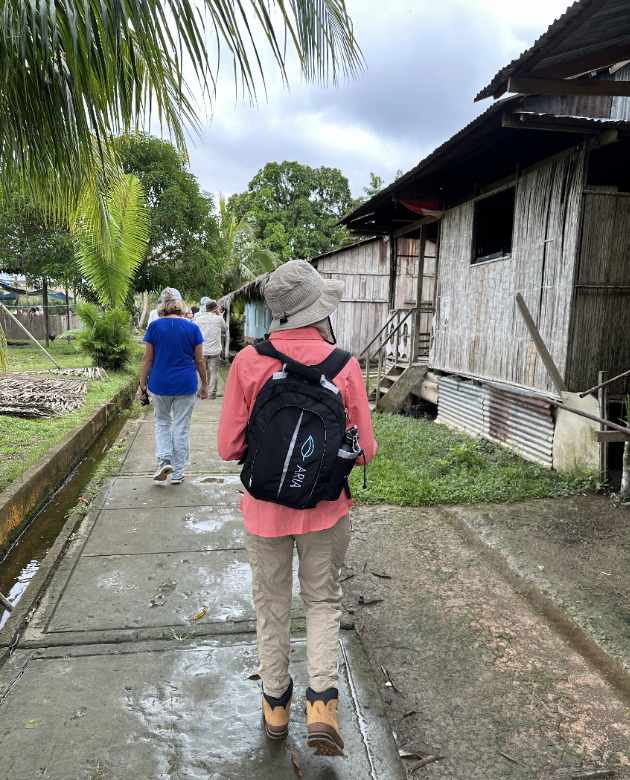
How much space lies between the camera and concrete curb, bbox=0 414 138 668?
2.66 metres

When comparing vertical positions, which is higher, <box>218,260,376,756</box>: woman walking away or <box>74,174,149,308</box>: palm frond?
<box>74,174,149,308</box>: palm frond

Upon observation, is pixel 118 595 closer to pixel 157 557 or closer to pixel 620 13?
pixel 157 557

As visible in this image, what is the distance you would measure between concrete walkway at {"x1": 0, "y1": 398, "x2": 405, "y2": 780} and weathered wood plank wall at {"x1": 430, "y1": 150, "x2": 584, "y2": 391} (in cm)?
387

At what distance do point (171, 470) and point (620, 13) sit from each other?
4889 mm

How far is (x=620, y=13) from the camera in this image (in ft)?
11.9

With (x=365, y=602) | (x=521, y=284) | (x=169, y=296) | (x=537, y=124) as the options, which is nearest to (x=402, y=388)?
(x=521, y=284)

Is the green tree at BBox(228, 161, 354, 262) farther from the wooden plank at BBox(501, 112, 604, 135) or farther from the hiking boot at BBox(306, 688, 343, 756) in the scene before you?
the hiking boot at BBox(306, 688, 343, 756)

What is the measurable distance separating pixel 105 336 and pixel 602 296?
35.1ft

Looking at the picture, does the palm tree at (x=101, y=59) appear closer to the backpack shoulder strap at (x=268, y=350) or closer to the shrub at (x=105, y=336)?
the backpack shoulder strap at (x=268, y=350)

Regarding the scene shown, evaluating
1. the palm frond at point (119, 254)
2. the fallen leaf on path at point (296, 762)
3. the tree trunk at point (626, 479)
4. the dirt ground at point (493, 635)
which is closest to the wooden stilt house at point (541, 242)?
the tree trunk at point (626, 479)

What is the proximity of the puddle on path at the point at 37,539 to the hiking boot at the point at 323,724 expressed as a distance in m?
2.01

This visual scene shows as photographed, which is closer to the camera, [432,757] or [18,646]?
[432,757]

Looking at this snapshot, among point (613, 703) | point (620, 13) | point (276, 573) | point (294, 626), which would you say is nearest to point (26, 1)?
point (276, 573)

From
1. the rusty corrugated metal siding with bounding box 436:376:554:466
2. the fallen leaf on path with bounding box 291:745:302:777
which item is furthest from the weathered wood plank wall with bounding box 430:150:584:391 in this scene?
the fallen leaf on path with bounding box 291:745:302:777
